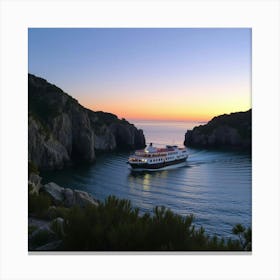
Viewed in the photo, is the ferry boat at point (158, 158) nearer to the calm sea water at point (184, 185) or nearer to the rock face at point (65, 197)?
the calm sea water at point (184, 185)

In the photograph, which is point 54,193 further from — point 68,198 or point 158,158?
point 158,158

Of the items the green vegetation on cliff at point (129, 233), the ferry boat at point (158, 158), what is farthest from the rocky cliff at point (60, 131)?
the green vegetation on cliff at point (129, 233)

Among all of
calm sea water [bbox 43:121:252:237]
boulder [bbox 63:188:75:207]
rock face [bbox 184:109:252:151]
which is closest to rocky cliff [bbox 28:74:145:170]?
calm sea water [bbox 43:121:252:237]
